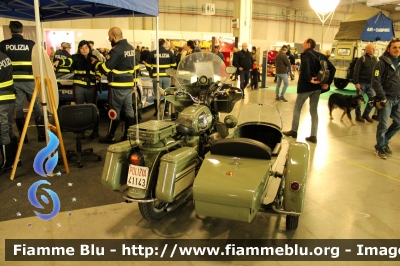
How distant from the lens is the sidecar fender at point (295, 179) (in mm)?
2568

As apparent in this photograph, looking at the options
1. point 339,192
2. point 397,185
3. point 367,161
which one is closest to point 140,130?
point 339,192

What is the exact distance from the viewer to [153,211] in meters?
2.89

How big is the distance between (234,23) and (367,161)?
1031cm

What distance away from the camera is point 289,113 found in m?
7.95

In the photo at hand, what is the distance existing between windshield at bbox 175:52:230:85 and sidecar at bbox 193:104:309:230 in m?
1.72

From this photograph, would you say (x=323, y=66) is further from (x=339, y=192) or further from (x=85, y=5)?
(x=85, y=5)

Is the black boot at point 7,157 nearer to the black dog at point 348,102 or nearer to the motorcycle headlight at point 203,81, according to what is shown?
the motorcycle headlight at point 203,81

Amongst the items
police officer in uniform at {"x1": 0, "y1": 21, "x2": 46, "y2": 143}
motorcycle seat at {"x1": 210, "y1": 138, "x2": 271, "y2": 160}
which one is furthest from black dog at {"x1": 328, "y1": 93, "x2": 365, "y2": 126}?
police officer in uniform at {"x1": 0, "y1": 21, "x2": 46, "y2": 143}

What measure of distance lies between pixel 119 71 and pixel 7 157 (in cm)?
190

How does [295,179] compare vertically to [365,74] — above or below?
below

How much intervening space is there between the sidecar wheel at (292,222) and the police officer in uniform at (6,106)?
343cm

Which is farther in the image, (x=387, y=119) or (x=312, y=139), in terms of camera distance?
(x=312, y=139)

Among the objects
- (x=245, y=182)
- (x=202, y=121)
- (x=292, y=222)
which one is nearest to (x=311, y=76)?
(x=202, y=121)

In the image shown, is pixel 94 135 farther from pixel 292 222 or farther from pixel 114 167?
pixel 292 222
